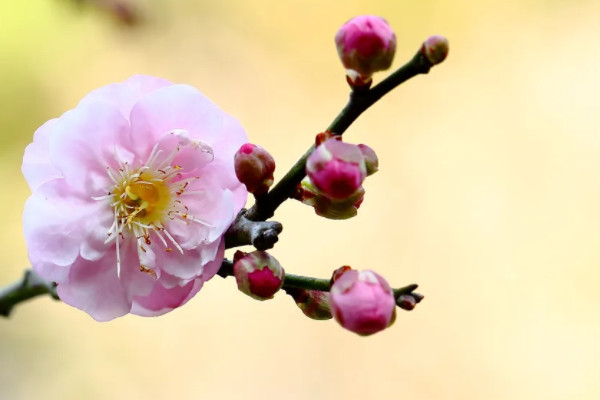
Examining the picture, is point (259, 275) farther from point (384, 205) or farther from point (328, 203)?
point (384, 205)

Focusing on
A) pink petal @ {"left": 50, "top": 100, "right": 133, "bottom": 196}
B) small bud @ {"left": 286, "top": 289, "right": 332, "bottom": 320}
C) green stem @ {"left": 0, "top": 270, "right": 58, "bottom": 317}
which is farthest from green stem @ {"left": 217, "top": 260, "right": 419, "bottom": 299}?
green stem @ {"left": 0, "top": 270, "right": 58, "bottom": 317}

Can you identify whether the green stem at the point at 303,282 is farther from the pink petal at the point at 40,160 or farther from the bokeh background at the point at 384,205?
the bokeh background at the point at 384,205

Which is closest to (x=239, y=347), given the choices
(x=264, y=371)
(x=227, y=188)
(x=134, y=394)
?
(x=264, y=371)

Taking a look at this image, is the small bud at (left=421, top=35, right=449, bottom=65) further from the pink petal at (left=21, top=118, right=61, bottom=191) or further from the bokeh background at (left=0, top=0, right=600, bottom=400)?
the bokeh background at (left=0, top=0, right=600, bottom=400)

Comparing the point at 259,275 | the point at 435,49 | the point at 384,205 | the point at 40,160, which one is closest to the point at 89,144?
the point at 40,160

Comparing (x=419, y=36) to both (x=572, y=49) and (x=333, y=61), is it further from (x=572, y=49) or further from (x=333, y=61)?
(x=572, y=49)
